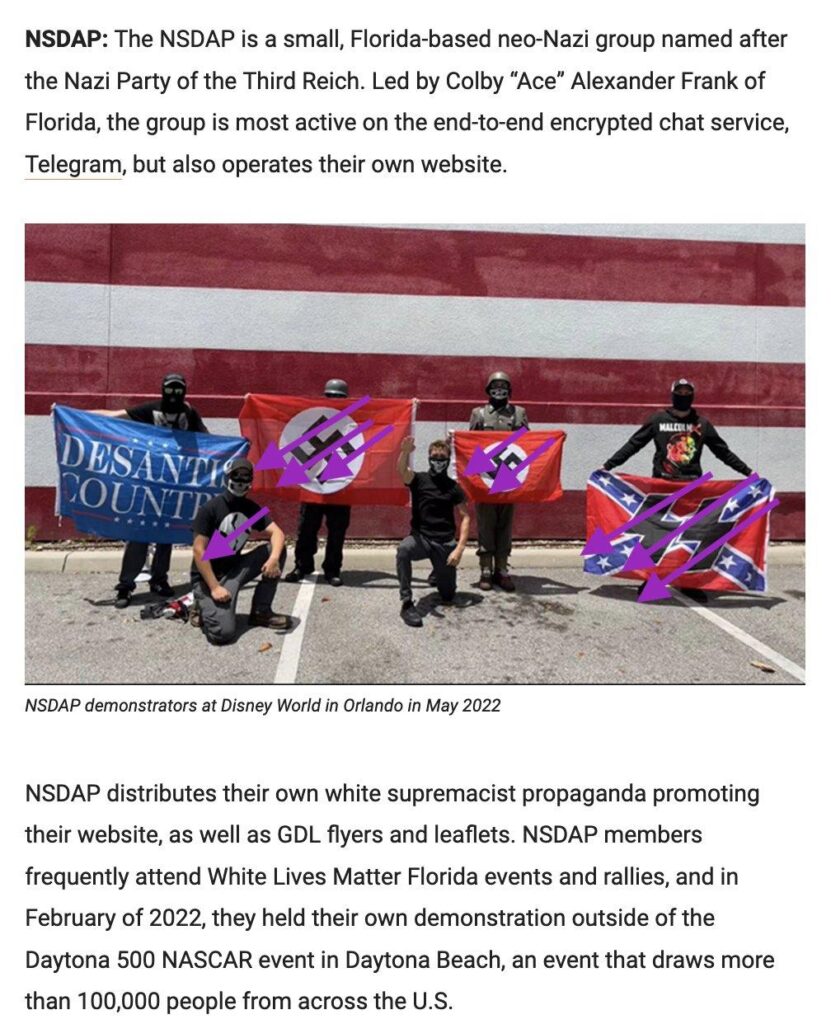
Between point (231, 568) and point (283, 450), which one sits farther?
point (283, 450)

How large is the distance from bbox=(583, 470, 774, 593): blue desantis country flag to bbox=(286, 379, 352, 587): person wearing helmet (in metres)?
2.54

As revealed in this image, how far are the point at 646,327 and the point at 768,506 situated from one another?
3102mm

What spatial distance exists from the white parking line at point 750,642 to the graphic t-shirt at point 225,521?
4096 millimetres

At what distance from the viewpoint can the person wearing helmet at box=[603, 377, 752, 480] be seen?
20.5ft

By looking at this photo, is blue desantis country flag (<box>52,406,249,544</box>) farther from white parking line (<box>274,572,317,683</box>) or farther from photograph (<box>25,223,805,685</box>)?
white parking line (<box>274,572,317,683</box>)

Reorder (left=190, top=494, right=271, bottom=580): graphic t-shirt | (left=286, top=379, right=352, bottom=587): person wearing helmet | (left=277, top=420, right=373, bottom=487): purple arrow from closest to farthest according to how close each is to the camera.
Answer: (left=190, top=494, right=271, bottom=580): graphic t-shirt
(left=277, top=420, right=373, bottom=487): purple arrow
(left=286, top=379, right=352, bottom=587): person wearing helmet

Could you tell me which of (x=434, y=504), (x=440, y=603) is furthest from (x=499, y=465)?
(x=440, y=603)

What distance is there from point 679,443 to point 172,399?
16.5ft

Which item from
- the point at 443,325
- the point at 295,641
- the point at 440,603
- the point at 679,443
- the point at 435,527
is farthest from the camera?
the point at 443,325

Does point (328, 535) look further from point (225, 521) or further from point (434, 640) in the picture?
point (434, 640)

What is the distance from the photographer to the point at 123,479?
570cm

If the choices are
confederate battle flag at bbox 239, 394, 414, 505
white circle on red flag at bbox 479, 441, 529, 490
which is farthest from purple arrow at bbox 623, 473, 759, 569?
confederate battle flag at bbox 239, 394, 414, 505

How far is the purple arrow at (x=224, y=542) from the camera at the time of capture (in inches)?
200
